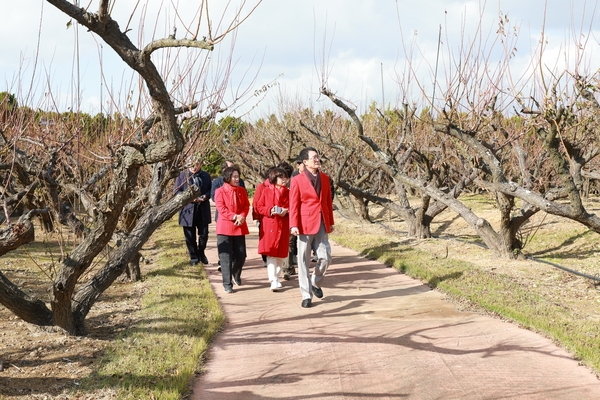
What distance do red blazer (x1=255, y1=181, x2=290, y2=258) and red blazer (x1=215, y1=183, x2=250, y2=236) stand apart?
23 cm

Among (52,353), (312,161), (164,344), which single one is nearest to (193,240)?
(312,161)

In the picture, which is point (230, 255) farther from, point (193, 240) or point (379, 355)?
point (379, 355)

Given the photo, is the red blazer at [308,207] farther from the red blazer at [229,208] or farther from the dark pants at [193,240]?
the dark pants at [193,240]

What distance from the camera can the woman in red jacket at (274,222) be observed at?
859 centimetres

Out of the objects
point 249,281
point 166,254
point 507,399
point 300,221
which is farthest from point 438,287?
point 166,254

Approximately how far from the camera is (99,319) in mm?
6922

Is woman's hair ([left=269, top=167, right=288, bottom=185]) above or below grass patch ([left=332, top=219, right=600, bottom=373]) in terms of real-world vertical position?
above

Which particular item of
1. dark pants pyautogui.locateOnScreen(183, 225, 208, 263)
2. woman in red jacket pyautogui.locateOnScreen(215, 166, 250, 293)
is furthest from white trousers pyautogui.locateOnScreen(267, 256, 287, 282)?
dark pants pyautogui.locateOnScreen(183, 225, 208, 263)

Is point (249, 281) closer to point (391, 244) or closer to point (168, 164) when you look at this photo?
point (168, 164)

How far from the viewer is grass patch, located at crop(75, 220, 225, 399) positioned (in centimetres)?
460

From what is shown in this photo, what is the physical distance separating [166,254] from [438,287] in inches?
239

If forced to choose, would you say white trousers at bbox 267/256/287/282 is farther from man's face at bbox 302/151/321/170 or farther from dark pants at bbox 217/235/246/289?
man's face at bbox 302/151/321/170

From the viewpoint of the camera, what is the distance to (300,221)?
25.2ft

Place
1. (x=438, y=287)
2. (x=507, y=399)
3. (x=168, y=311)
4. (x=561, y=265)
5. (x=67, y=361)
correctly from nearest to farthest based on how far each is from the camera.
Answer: (x=507, y=399), (x=67, y=361), (x=168, y=311), (x=438, y=287), (x=561, y=265)
